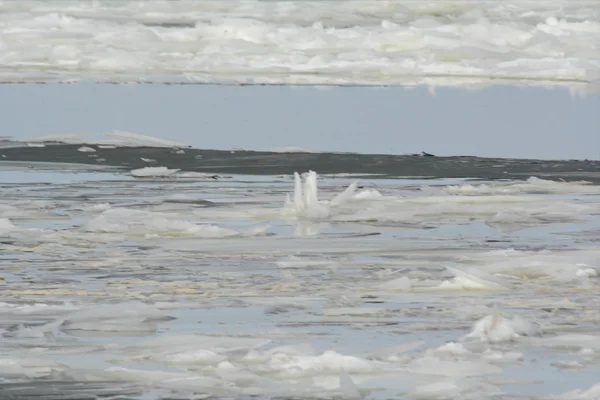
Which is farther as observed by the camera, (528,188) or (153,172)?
(153,172)

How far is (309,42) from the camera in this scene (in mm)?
15398

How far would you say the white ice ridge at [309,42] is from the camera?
45.8ft

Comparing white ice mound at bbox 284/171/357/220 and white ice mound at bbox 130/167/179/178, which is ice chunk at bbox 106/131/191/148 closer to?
white ice mound at bbox 130/167/179/178

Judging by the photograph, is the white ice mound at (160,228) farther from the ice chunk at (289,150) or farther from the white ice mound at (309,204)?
the ice chunk at (289,150)

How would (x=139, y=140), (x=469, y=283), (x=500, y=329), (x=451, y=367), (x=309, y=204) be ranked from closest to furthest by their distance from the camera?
(x=451, y=367) → (x=500, y=329) → (x=469, y=283) → (x=309, y=204) → (x=139, y=140)

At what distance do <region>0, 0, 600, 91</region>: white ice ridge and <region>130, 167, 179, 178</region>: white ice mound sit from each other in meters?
3.99

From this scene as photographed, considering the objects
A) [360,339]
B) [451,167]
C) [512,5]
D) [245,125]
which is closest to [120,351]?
[360,339]

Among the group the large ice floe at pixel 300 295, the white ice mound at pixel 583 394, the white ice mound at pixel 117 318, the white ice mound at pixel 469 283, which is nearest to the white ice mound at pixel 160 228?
the large ice floe at pixel 300 295

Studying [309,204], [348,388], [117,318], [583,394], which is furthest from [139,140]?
[583,394]

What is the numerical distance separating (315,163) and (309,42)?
5813 millimetres

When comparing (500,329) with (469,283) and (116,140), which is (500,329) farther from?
(116,140)

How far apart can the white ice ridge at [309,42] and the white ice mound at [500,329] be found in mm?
8416

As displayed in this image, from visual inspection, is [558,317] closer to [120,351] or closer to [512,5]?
[120,351]

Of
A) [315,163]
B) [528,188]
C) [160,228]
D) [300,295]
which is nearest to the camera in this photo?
[300,295]
